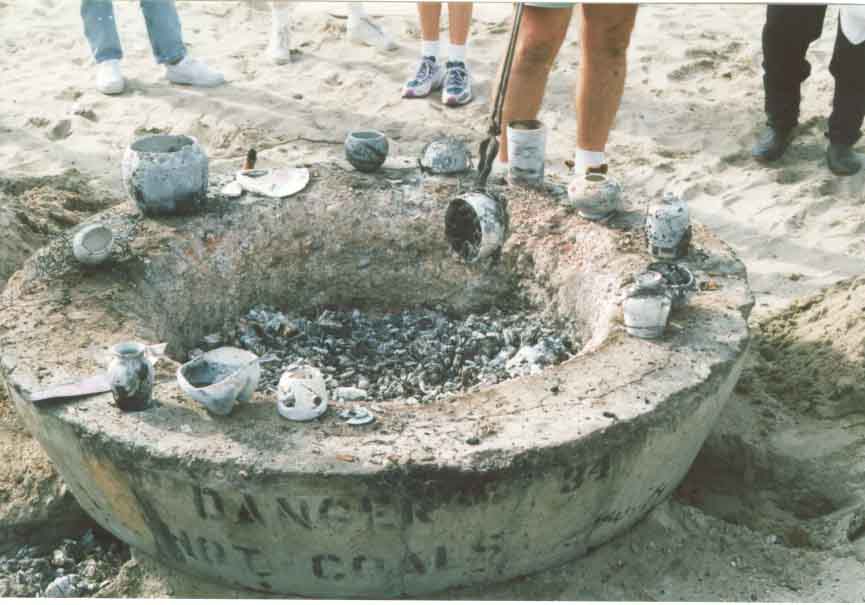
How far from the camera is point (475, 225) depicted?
133 inches

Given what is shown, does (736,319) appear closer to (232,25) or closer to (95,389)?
(95,389)

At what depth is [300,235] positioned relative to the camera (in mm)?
3756

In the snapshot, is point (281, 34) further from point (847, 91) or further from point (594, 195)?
point (594, 195)

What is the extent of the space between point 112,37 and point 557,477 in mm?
4929

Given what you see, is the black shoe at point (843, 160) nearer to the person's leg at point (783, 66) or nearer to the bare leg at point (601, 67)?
the person's leg at point (783, 66)

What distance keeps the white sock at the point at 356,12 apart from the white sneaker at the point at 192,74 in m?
1.09

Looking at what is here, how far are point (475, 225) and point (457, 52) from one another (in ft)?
9.30

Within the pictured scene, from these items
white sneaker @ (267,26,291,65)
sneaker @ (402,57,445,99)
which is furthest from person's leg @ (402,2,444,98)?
white sneaker @ (267,26,291,65)

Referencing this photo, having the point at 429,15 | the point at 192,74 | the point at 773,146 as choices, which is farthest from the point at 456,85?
the point at 773,146

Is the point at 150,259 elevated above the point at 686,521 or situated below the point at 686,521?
above

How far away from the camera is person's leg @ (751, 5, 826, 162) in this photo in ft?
15.8

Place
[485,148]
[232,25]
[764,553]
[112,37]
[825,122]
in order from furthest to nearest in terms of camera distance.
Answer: [232,25]
[112,37]
[825,122]
[485,148]
[764,553]

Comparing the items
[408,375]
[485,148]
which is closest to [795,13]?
[485,148]

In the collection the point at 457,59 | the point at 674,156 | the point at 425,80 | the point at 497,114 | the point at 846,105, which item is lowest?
the point at 674,156
